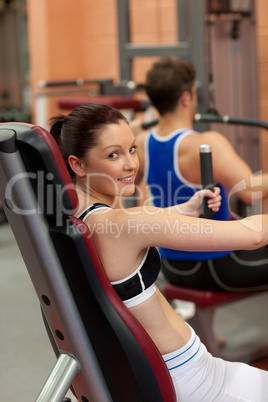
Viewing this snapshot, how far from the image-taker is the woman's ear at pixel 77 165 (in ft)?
4.61

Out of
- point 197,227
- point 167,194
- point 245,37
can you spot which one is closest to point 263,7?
point 245,37

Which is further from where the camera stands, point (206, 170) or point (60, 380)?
point (206, 170)

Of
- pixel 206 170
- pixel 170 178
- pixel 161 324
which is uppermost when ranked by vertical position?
pixel 206 170

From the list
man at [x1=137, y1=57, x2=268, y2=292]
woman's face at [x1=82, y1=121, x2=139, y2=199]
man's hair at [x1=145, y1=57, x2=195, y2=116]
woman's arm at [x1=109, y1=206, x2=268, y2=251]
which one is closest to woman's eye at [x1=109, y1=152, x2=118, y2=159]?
woman's face at [x1=82, y1=121, x2=139, y2=199]

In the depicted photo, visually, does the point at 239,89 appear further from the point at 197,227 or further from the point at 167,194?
the point at 197,227

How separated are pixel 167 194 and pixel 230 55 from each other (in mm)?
1436

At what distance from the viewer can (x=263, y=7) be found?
393cm

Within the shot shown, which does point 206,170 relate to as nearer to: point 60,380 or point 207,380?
point 207,380

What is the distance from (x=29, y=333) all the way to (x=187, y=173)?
1.30 metres

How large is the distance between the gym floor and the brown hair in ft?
→ 4.57

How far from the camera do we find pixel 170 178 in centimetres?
247

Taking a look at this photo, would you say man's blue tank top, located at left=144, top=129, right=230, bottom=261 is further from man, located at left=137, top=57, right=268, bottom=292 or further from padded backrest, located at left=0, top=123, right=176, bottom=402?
padded backrest, located at left=0, top=123, right=176, bottom=402

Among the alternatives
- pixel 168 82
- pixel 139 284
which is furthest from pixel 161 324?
pixel 168 82

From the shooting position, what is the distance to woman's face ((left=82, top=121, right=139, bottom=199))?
1379 mm
